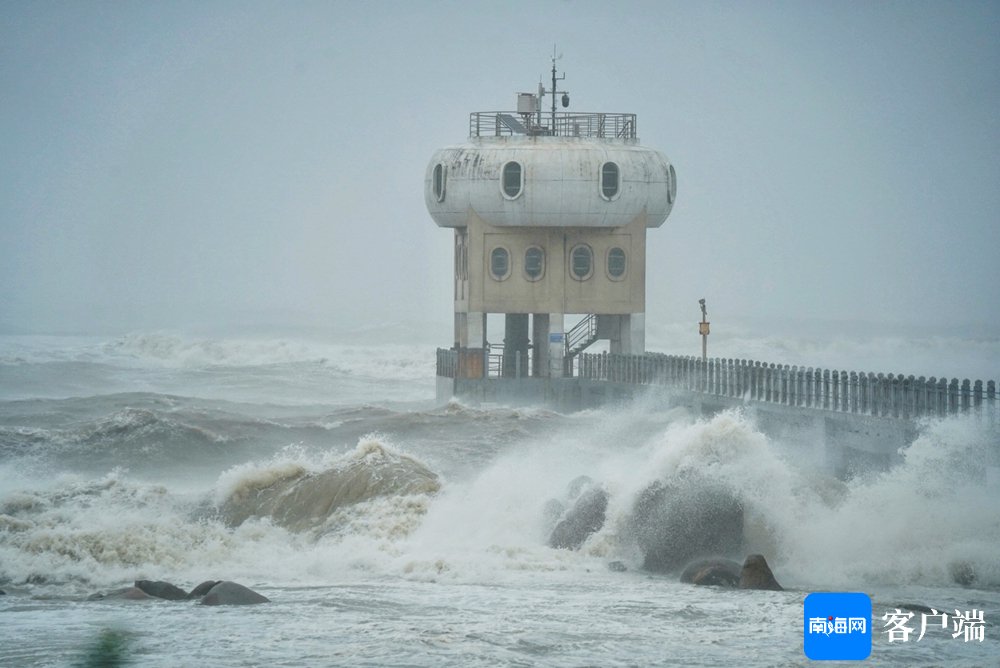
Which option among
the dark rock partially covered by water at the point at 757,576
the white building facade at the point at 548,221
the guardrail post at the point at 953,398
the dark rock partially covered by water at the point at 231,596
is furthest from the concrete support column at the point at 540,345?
the dark rock partially covered by water at the point at 231,596

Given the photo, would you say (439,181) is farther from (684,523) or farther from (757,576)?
(757,576)

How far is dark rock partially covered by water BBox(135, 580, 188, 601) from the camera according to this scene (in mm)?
20944

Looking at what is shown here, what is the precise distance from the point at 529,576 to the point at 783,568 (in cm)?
369

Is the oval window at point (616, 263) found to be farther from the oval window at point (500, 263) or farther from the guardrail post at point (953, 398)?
the guardrail post at point (953, 398)

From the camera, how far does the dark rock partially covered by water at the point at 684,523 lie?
2355 centimetres

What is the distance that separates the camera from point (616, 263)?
5294 cm

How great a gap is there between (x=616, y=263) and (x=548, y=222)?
3162mm

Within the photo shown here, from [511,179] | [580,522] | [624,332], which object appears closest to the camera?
[580,522]

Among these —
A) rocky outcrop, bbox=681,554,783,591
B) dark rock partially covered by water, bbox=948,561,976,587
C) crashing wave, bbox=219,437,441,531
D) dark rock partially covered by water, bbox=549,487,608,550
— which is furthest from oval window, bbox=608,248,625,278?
rocky outcrop, bbox=681,554,783,591

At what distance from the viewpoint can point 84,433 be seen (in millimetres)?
40312

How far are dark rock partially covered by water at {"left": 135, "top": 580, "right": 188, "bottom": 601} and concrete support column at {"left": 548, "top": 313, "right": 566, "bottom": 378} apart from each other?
32153mm

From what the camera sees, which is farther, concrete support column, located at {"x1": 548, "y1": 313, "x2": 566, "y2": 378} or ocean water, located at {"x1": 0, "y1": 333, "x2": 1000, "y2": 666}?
concrete support column, located at {"x1": 548, "y1": 313, "x2": 566, "y2": 378}

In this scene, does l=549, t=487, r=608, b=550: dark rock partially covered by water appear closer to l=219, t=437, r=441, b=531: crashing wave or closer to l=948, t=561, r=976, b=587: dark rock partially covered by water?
l=219, t=437, r=441, b=531: crashing wave

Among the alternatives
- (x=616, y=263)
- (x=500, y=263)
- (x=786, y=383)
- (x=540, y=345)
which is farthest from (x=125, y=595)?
(x=540, y=345)
